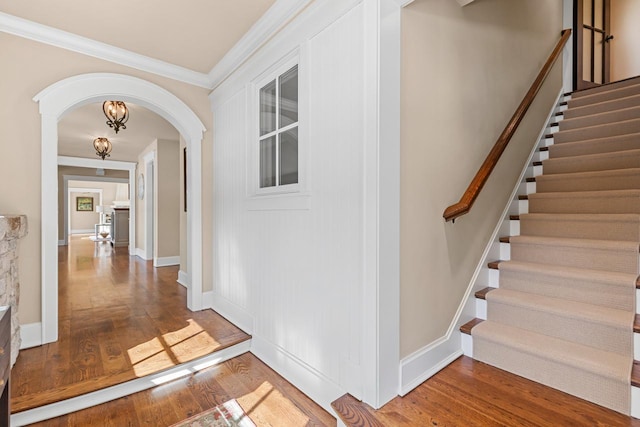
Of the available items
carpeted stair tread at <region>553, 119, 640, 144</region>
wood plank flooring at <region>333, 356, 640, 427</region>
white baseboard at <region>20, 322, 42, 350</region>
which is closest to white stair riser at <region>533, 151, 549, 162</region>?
carpeted stair tread at <region>553, 119, 640, 144</region>

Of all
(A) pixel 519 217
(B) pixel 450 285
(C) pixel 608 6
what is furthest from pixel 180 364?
(C) pixel 608 6

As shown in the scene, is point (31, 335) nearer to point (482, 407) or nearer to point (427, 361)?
point (427, 361)

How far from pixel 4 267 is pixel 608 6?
7744mm

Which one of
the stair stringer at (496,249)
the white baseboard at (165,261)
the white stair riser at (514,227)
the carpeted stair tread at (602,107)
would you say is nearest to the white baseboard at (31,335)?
the stair stringer at (496,249)

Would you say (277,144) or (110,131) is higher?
(110,131)

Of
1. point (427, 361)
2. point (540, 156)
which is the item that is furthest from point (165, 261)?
point (540, 156)

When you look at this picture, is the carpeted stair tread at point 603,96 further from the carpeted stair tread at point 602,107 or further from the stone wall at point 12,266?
the stone wall at point 12,266

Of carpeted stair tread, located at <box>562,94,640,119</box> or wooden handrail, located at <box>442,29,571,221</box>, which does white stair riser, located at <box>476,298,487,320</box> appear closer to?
wooden handrail, located at <box>442,29,571,221</box>

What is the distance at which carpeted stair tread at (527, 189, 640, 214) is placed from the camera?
227 cm

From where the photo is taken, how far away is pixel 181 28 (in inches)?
95.3

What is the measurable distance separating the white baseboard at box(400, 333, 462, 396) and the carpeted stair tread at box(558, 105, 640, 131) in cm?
294

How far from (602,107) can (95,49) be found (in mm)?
5146

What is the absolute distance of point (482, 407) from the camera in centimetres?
156

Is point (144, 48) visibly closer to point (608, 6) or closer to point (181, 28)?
point (181, 28)
